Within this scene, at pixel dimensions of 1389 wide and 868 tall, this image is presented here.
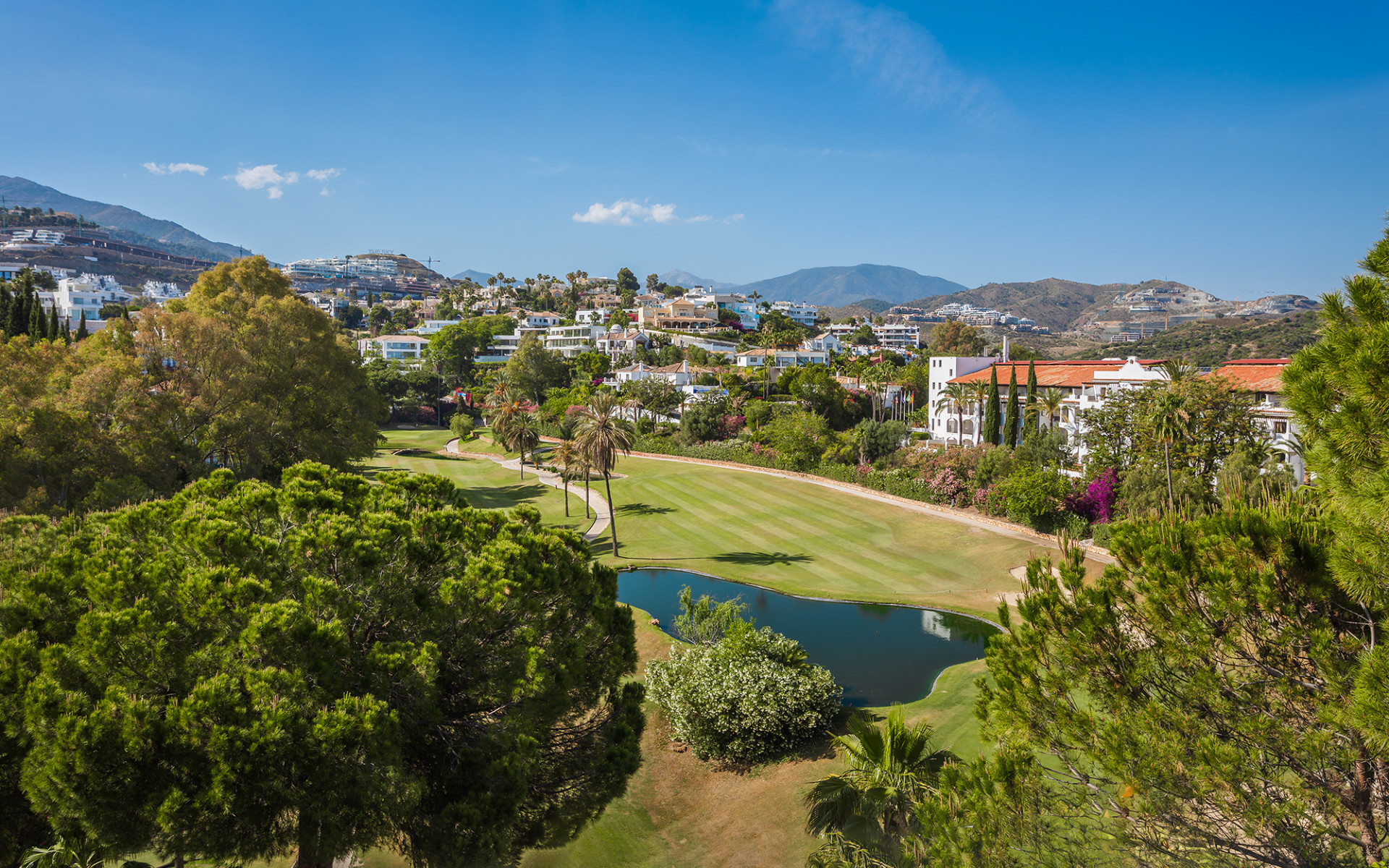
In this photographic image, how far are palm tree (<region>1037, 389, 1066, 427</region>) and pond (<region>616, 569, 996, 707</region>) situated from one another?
2745 centimetres

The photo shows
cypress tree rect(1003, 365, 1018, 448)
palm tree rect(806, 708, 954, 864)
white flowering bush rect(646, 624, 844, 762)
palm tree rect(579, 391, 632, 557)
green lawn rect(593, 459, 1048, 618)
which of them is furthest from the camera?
cypress tree rect(1003, 365, 1018, 448)

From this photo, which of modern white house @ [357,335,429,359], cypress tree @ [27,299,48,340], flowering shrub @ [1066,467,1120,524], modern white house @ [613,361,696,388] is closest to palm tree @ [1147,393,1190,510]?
flowering shrub @ [1066,467,1120,524]

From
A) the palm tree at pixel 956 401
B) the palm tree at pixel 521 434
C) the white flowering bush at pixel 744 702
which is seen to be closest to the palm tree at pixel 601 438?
the palm tree at pixel 521 434

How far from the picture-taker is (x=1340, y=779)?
22.4ft

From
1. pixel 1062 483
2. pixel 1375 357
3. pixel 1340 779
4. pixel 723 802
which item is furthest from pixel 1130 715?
pixel 1062 483

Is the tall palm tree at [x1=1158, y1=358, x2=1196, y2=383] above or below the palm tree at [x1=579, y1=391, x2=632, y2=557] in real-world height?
above

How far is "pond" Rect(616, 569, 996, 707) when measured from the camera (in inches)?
843

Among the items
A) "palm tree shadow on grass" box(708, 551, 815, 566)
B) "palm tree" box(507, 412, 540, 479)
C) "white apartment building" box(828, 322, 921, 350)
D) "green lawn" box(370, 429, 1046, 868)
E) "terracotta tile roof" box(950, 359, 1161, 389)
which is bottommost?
"palm tree shadow on grass" box(708, 551, 815, 566)

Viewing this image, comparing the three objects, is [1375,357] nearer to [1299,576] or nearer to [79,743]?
[1299,576]

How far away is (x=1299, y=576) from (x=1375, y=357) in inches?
101

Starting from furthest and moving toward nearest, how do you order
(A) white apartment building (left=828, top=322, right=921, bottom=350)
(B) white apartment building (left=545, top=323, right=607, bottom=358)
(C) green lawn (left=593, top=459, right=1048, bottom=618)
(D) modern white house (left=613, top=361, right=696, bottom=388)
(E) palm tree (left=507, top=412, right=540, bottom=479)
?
(A) white apartment building (left=828, top=322, right=921, bottom=350) < (B) white apartment building (left=545, top=323, right=607, bottom=358) < (D) modern white house (left=613, top=361, right=696, bottom=388) < (E) palm tree (left=507, top=412, right=540, bottom=479) < (C) green lawn (left=593, top=459, right=1048, bottom=618)

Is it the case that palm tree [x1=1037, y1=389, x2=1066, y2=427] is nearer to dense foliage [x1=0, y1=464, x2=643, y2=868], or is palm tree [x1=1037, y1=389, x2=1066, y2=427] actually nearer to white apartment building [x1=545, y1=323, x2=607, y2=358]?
dense foliage [x1=0, y1=464, x2=643, y2=868]

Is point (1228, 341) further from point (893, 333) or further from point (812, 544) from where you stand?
point (812, 544)

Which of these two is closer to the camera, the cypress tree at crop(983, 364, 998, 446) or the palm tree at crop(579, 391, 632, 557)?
the palm tree at crop(579, 391, 632, 557)
